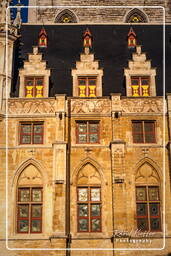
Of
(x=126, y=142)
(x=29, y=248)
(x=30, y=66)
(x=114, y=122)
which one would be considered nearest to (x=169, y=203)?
(x=126, y=142)

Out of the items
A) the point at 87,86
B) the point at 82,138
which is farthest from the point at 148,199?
the point at 87,86

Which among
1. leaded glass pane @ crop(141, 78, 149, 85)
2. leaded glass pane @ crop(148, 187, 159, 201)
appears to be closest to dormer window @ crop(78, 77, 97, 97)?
leaded glass pane @ crop(141, 78, 149, 85)

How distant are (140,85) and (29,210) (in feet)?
28.6

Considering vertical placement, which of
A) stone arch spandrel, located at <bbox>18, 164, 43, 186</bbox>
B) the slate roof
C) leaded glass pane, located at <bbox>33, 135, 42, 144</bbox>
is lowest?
stone arch spandrel, located at <bbox>18, 164, 43, 186</bbox>

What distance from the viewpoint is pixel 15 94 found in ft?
66.1

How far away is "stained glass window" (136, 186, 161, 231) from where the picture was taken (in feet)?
56.1

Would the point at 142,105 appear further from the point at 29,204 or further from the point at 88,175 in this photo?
the point at 29,204

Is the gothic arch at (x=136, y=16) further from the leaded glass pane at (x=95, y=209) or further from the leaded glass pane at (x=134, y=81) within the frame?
the leaded glass pane at (x=95, y=209)

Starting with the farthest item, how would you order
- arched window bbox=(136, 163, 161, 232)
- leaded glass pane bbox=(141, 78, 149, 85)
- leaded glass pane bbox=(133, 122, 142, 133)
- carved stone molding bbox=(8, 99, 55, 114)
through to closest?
leaded glass pane bbox=(141, 78, 149, 85), carved stone molding bbox=(8, 99, 55, 114), leaded glass pane bbox=(133, 122, 142, 133), arched window bbox=(136, 163, 161, 232)

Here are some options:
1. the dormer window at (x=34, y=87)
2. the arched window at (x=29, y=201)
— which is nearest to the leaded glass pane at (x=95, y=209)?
the arched window at (x=29, y=201)

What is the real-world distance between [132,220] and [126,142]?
12.3ft

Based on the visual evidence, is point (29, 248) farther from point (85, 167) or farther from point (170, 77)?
point (170, 77)

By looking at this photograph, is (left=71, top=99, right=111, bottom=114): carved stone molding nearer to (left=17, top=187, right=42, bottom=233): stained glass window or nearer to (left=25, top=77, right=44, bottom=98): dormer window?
(left=25, top=77, right=44, bottom=98): dormer window

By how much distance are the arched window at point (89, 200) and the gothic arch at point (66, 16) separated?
20.5 meters
